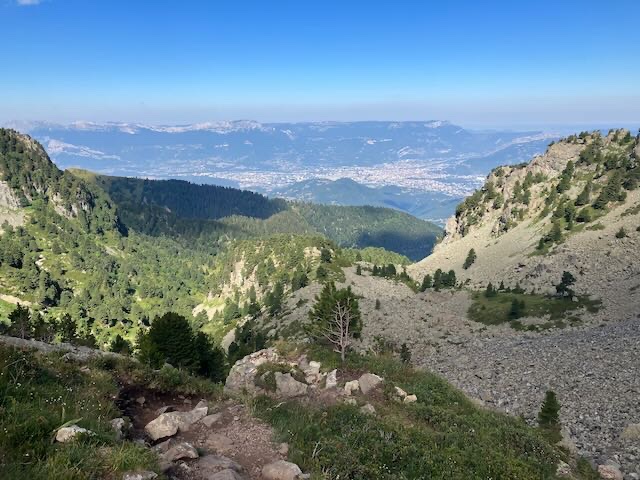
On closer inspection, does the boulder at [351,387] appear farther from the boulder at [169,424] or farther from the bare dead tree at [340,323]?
the boulder at [169,424]

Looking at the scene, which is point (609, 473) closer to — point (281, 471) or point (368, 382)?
point (368, 382)

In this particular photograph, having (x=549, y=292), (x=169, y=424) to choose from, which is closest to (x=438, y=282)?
(x=549, y=292)

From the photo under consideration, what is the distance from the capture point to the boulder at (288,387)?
27.6 metres

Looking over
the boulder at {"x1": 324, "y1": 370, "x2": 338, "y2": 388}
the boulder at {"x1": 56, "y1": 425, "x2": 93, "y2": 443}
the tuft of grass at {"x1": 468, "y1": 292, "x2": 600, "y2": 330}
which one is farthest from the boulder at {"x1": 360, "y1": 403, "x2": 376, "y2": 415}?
the tuft of grass at {"x1": 468, "y1": 292, "x2": 600, "y2": 330}

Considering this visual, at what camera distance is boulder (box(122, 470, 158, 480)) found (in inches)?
361

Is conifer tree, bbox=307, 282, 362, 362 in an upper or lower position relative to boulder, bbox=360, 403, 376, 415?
lower

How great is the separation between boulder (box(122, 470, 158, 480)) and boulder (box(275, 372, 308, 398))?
1836 cm

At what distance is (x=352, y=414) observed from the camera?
19469mm

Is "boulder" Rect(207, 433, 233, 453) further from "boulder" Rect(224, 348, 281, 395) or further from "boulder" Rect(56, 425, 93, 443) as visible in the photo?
"boulder" Rect(224, 348, 281, 395)

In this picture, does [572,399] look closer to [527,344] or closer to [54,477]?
[527,344]

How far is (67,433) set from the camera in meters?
10.0

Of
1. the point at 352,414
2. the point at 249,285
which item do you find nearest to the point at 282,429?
the point at 352,414

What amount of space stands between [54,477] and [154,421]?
7266mm

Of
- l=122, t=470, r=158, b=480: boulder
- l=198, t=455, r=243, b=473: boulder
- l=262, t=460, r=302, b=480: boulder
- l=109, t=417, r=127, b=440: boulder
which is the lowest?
l=262, t=460, r=302, b=480: boulder
